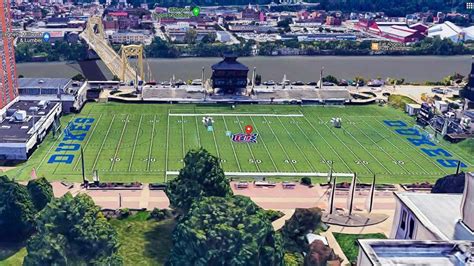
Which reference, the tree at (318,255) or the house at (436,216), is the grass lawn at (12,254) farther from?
the house at (436,216)

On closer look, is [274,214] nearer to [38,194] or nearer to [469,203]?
[469,203]

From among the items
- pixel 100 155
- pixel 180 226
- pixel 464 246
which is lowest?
pixel 100 155

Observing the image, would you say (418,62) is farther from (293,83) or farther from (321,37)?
(293,83)

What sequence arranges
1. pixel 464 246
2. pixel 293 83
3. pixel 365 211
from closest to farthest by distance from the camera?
pixel 464 246
pixel 365 211
pixel 293 83

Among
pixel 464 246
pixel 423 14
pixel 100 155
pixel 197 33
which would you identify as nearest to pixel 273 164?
pixel 100 155

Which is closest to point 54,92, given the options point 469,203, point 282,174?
point 282,174

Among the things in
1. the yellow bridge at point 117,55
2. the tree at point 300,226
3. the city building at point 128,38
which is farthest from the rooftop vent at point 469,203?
the city building at point 128,38
